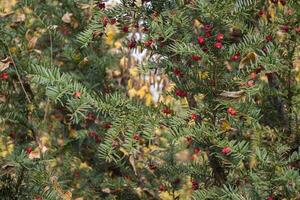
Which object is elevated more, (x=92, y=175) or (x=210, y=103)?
(x=210, y=103)

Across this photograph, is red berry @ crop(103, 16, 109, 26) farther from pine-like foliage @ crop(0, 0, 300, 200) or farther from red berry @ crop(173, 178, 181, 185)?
red berry @ crop(173, 178, 181, 185)

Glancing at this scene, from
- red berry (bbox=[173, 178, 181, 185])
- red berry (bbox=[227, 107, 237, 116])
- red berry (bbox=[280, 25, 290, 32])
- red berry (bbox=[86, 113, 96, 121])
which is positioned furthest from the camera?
red berry (bbox=[86, 113, 96, 121])

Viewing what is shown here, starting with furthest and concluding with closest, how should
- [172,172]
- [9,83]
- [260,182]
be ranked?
[9,83], [172,172], [260,182]

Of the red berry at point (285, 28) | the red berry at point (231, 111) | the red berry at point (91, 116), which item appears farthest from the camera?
the red berry at point (91, 116)

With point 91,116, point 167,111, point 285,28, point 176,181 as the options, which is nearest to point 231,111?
point 167,111

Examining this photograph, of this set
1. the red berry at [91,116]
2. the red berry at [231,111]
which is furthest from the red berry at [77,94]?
the red berry at [91,116]

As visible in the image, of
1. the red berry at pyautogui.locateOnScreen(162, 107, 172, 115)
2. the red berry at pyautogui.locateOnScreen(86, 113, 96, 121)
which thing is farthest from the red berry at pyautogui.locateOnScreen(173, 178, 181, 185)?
the red berry at pyautogui.locateOnScreen(162, 107, 172, 115)

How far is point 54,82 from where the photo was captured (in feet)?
4.64

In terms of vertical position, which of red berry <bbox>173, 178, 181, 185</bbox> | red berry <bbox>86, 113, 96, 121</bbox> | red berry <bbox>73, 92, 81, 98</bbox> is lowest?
red berry <bbox>173, 178, 181, 185</bbox>

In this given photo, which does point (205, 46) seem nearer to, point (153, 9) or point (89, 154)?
point (153, 9)

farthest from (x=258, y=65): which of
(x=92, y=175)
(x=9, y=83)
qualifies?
(x=92, y=175)

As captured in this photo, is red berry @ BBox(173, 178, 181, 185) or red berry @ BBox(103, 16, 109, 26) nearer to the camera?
red berry @ BBox(103, 16, 109, 26)

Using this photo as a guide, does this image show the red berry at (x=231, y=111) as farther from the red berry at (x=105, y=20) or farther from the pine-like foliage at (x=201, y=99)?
the red berry at (x=105, y=20)

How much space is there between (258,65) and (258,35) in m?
0.09
